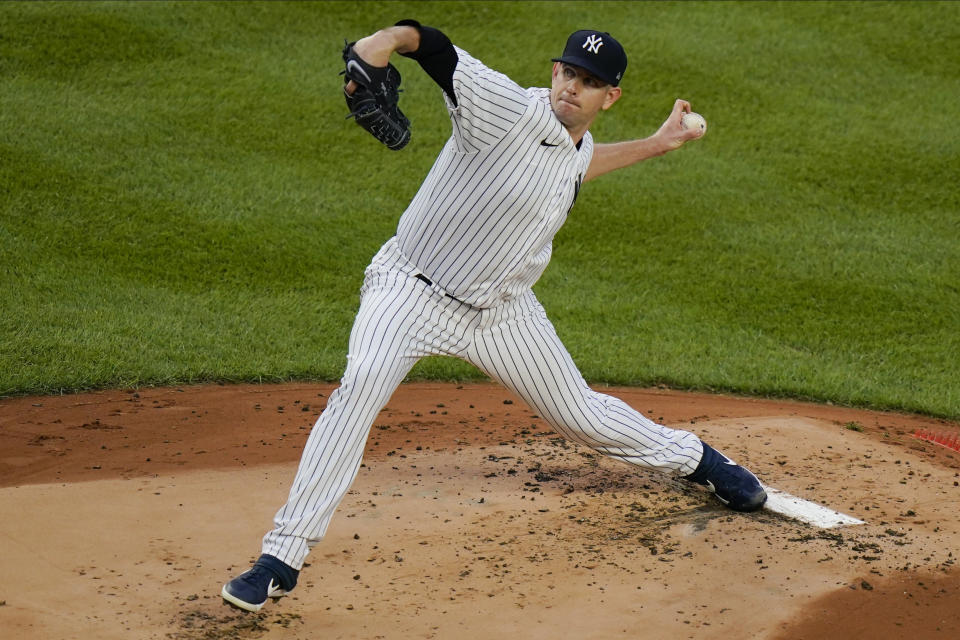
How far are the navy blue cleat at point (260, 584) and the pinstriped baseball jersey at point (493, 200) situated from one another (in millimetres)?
1050

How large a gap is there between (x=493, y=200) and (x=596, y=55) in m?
0.60

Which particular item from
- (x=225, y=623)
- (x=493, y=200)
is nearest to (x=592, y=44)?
(x=493, y=200)

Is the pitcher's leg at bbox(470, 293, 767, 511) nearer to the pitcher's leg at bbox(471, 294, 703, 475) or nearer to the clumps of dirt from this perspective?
the pitcher's leg at bbox(471, 294, 703, 475)

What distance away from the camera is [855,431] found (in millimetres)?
5504

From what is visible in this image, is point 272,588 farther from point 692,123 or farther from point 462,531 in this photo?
point 692,123

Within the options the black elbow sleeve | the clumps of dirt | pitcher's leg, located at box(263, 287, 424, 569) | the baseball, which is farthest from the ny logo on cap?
the clumps of dirt

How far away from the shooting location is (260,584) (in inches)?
134

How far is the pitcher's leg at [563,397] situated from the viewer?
399 cm

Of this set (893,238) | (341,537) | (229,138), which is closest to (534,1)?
(229,138)

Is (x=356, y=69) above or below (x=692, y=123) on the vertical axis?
below

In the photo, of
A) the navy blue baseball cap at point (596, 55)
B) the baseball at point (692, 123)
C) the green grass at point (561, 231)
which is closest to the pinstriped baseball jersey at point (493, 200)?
the navy blue baseball cap at point (596, 55)

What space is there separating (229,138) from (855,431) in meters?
5.56

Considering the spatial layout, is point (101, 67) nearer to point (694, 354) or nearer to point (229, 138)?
point (229, 138)

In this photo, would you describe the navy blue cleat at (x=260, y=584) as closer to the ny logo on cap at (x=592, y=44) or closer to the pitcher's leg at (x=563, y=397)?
the pitcher's leg at (x=563, y=397)
